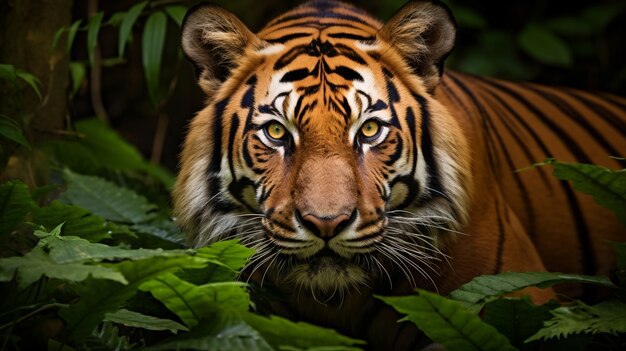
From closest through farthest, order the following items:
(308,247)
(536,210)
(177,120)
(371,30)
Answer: (308,247) < (371,30) < (536,210) < (177,120)

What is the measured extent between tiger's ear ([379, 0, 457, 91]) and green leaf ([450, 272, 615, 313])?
750 mm

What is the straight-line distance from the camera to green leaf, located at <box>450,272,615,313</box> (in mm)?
2689

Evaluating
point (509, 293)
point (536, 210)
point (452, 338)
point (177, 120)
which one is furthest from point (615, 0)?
point (452, 338)

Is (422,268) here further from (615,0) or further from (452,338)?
(615,0)

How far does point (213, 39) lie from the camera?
10.2 ft

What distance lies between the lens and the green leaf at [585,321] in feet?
8.16

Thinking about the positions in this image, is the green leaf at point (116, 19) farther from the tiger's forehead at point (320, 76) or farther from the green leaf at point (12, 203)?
the green leaf at point (12, 203)

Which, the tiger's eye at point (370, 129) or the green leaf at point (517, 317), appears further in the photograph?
the tiger's eye at point (370, 129)

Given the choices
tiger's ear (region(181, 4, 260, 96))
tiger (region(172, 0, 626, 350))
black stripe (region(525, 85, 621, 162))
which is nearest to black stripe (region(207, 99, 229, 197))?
tiger (region(172, 0, 626, 350))

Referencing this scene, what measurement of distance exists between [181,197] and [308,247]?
0.64m

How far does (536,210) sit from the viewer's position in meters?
3.60

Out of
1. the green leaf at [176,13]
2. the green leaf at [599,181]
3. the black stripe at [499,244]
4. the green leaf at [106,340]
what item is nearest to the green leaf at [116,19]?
the green leaf at [176,13]

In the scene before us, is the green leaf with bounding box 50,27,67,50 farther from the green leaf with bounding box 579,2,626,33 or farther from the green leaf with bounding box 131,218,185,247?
the green leaf with bounding box 579,2,626,33

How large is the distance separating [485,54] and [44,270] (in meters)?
5.76
